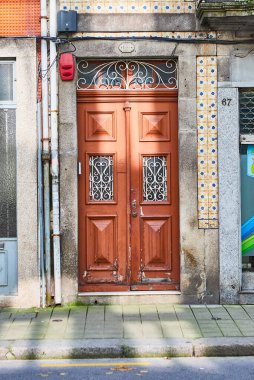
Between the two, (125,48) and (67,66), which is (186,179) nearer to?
(125,48)

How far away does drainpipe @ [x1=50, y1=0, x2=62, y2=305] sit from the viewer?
10.1m

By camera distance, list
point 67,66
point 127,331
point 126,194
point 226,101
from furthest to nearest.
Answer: point 126,194 → point 226,101 → point 67,66 → point 127,331

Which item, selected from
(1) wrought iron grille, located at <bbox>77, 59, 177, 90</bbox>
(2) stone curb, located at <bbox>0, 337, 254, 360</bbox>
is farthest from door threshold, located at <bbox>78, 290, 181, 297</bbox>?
(1) wrought iron grille, located at <bbox>77, 59, 177, 90</bbox>

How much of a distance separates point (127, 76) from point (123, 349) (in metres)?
4.14

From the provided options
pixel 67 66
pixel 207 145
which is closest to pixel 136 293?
pixel 207 145

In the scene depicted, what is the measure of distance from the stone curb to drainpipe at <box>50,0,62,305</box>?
206 cm

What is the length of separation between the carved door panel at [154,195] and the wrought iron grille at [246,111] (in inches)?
37.1

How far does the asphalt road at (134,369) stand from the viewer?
733cm

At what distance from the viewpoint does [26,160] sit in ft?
33.4

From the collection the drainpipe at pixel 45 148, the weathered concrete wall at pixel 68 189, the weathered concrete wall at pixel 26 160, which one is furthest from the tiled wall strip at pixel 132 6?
the weathered concrete wall at pixel 68 189

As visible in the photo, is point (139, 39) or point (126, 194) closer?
point (139, 39)

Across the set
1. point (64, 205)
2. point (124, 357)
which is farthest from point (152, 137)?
point (124, 357)

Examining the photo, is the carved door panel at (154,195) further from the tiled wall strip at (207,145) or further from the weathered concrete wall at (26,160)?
the weathered concrete wall at (26,160)

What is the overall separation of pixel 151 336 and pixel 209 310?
1.65 metres
